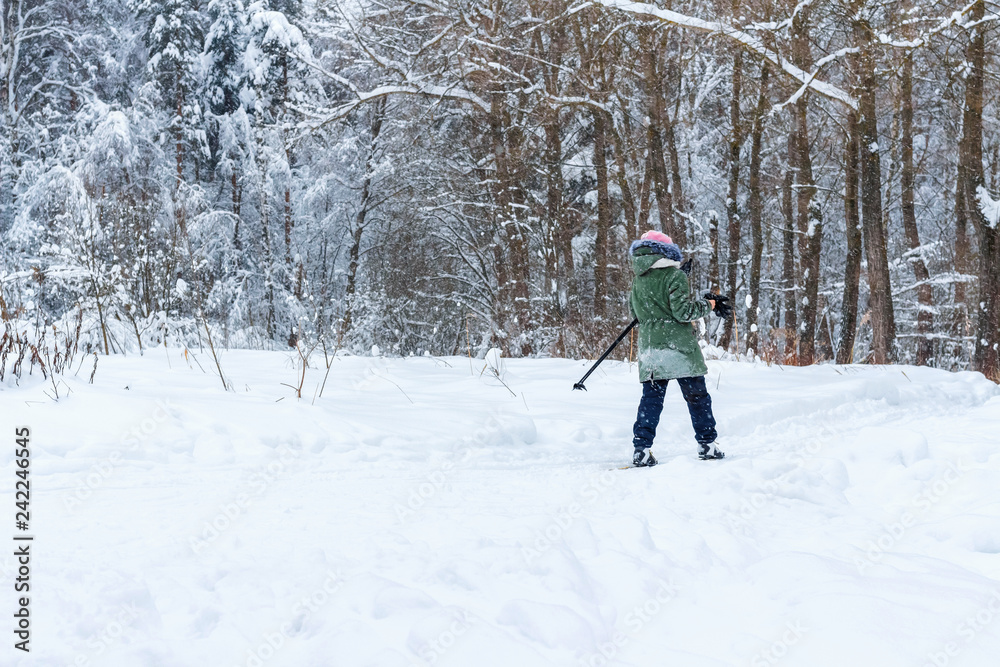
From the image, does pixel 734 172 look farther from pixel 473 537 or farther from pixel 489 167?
pixel 473 537

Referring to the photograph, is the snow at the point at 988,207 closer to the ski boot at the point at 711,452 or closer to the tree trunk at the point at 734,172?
the tree trunk at the point at 734,172

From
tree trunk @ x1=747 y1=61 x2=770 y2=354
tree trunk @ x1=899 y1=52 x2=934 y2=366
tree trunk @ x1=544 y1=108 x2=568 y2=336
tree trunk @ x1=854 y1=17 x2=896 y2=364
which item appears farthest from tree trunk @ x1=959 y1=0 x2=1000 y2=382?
tree trunk @ x1=544 y1=108 x2=568 y2=336

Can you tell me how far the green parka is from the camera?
4480 millimetres

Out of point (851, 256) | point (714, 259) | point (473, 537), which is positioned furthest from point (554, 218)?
point (473, 537)

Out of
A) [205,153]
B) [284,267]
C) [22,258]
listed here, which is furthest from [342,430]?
[205,153]

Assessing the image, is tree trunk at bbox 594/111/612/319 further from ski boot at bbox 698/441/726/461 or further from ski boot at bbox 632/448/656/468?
ski boot at bbox 632/448/656/468

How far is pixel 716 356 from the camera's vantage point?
859 cm

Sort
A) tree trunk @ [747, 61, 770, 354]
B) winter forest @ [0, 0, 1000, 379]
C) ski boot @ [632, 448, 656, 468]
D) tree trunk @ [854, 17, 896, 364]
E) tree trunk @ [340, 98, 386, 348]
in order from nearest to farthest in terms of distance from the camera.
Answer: ski boot @ [632, 448, 656, 468], tree trunk @ [854, 17, 896, 364], winter forest @ [0, 0, 1000, 379], tree trunk @ [747, 61, 770, 354], tree trunk @ [340, 98, 386, 348]

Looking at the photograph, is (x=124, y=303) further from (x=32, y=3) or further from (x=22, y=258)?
(x=32, y=3)

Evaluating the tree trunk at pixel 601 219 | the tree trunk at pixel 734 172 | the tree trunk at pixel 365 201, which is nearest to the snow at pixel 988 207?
the tree trunk at pixel 734 172

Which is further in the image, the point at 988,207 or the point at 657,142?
the point at 657,142

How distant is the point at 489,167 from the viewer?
15.0 meters

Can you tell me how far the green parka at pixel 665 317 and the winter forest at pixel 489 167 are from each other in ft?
11.0

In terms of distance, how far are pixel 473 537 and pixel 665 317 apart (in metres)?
2.39
